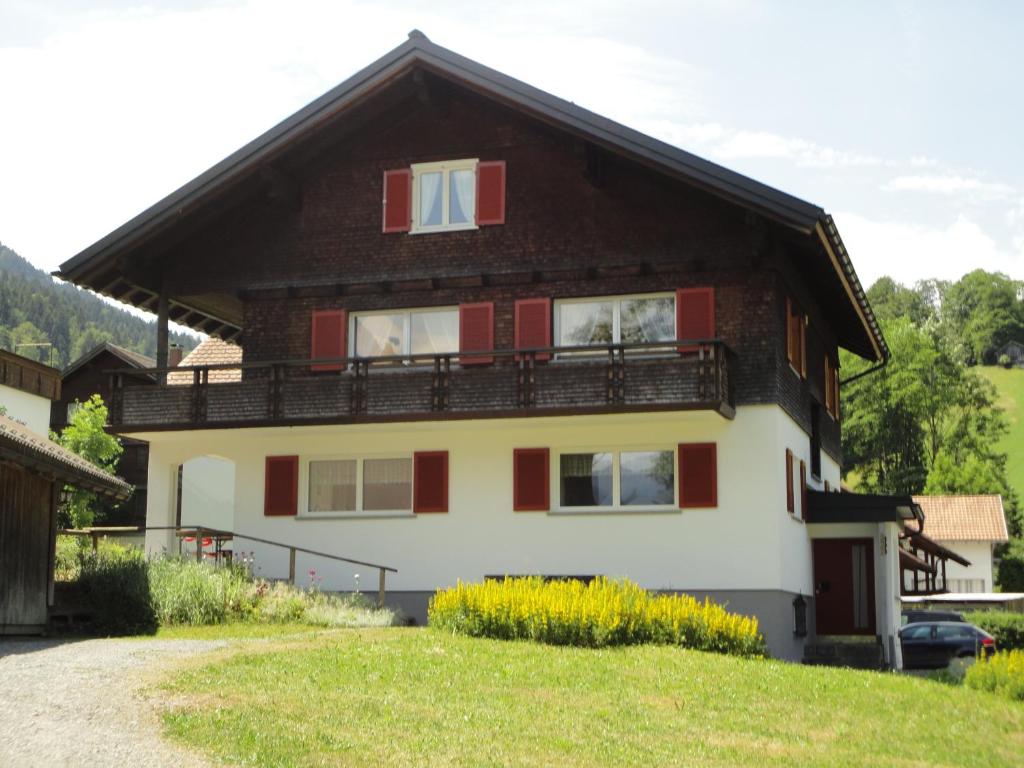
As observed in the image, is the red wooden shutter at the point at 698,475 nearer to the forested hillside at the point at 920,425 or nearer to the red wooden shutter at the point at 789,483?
the red wooden shutter at the point at 789,483

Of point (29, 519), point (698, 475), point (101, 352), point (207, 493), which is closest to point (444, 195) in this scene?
point (698, 475)

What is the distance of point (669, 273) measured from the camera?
2553cm

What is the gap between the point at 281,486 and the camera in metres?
26.9

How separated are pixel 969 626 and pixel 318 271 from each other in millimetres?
17334

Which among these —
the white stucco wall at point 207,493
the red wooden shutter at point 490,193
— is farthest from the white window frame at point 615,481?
the white stucco wall at point 207,493

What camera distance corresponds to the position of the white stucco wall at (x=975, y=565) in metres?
68.9

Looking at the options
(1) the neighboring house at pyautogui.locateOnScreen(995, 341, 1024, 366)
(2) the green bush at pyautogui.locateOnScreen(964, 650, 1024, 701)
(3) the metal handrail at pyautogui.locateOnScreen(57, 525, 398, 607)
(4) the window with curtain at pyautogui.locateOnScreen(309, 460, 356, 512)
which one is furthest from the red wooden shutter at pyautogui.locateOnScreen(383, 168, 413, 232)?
(1) the neighboring house at pyautogui.locateOnScreen(995, 341, 1024, 366)

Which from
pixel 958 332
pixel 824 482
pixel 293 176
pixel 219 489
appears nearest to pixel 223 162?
pixel 293 176

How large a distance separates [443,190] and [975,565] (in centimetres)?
5038

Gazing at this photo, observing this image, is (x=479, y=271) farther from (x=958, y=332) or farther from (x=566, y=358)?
(x=958, y=332)

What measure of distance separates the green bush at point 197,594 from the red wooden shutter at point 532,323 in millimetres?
6612

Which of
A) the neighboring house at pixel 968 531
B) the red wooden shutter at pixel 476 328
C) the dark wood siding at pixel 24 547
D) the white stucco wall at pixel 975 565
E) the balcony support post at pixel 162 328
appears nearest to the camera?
the dark wood siding at pixel 24 547

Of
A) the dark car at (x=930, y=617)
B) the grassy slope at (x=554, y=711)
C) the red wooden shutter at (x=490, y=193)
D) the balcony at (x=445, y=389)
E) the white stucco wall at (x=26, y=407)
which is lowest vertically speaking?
the dark car at (x=930, y=617)

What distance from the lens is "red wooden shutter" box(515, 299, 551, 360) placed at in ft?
85.1
